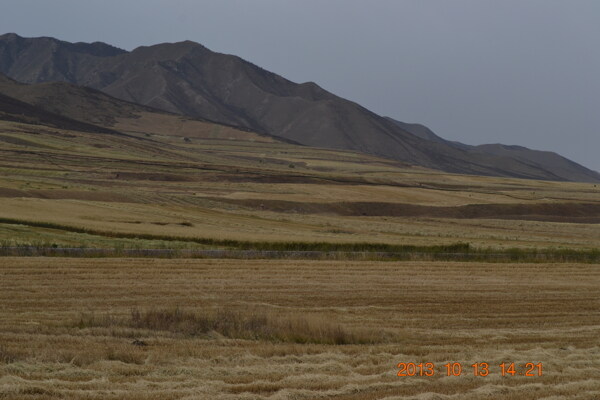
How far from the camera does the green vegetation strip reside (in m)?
37.5

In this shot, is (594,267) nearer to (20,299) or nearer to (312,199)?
(20,299)

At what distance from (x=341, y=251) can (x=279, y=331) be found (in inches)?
903

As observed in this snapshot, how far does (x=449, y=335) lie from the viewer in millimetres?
19578

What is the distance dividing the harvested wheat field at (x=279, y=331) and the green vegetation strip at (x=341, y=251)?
12.0 feet

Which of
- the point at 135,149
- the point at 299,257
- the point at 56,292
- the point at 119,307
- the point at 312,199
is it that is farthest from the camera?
the point at 135,149

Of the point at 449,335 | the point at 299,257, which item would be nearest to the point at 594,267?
the point at 299,257

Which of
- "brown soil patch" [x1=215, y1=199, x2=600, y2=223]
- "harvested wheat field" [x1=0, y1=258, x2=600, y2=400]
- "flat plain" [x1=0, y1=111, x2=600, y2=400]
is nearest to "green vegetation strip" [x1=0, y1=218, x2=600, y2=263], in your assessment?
"flat plain" [x1=0, y1=111, x2=600, y2=400]

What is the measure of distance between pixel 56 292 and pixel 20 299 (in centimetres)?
165
